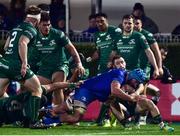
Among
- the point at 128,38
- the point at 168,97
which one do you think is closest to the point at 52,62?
the point at 128,38

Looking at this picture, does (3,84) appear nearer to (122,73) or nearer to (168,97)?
(122,73)

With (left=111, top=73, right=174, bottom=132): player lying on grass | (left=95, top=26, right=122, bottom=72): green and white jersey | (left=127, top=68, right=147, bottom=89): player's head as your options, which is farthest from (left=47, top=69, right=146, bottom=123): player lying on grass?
(left=95, top=26, right=122, bottom=72): green and white jersey

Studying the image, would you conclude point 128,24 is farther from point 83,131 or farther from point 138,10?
point 138,10

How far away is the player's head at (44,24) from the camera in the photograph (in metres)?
18.4

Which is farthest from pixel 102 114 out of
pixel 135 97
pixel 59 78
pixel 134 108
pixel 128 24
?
pixel 135 97

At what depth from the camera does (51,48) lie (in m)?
18.7

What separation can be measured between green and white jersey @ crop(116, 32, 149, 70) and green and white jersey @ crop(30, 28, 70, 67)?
1175 millimetres

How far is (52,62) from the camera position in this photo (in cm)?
1875

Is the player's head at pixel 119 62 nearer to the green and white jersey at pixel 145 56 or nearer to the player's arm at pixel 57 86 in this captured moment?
the player's arm at pixel 57 86

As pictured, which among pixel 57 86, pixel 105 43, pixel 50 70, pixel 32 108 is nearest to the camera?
pixel 32 108

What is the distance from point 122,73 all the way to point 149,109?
896mm

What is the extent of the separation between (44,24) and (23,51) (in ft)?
6.35

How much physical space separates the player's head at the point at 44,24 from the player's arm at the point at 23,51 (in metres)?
1.76

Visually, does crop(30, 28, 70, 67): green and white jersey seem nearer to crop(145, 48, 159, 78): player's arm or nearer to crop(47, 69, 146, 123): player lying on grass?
crop(47, 69, 146, 123): player lying on grass
